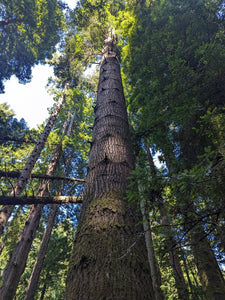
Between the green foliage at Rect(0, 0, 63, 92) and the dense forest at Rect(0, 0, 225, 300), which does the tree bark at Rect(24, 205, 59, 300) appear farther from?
the green foliage at Rect(0, 0, 63, 92)

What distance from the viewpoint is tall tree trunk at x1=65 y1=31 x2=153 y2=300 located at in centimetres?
105

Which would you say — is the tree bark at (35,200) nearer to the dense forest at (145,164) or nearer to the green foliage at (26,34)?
the dense forest at (145,164)

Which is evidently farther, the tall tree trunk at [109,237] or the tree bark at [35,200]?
the tree bark at [35,200]

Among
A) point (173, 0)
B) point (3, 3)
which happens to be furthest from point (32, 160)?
point (3, 3)

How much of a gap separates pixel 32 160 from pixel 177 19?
24.2 ft

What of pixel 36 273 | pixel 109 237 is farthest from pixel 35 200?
pixel 36 273

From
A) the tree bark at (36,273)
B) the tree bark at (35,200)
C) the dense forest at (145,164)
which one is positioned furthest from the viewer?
the tree bark at (36,273)

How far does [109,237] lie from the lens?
4.19 ft

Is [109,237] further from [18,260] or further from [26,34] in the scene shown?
[26,34]

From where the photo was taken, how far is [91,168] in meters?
2.04

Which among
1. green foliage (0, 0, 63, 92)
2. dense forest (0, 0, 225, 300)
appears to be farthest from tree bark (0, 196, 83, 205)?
green foliage (0, 0, 63, 92)

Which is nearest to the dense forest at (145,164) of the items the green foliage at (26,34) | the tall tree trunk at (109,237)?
the tall tree trunk at (109,237)

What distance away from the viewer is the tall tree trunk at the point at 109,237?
3.44 ft

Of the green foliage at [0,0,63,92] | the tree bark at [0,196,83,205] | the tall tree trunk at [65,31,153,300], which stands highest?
the green foliage at [0,0,63,92]
